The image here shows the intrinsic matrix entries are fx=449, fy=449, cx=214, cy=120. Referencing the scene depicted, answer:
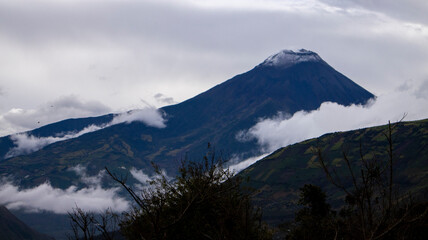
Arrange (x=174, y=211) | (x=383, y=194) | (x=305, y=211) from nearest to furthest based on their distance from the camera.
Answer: (x=383, y=194) < (x=174, y=211) < (x=305, y=211)

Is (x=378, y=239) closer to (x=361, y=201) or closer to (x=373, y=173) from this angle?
(x=361, y=201)

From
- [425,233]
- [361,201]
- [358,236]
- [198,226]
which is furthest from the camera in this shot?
[425,233]

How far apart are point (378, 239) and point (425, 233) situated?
3775 centimetres

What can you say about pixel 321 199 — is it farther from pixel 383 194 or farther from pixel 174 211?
pixel 383 194

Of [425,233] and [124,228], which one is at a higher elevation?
[124,228]

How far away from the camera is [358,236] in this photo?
14422 millimetres

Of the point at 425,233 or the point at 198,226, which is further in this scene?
the point at 425,233

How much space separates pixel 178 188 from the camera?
32719mm

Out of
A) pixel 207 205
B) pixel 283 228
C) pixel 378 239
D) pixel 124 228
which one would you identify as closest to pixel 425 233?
pixel 283 228

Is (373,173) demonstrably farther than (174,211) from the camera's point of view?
No

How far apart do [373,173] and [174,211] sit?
21.4 metres

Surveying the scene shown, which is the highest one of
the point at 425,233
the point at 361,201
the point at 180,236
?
the point at 361,201

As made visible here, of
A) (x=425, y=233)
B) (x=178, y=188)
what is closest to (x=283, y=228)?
(x=425, y=233)

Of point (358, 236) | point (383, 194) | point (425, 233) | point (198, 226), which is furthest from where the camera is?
point (425, 233)
